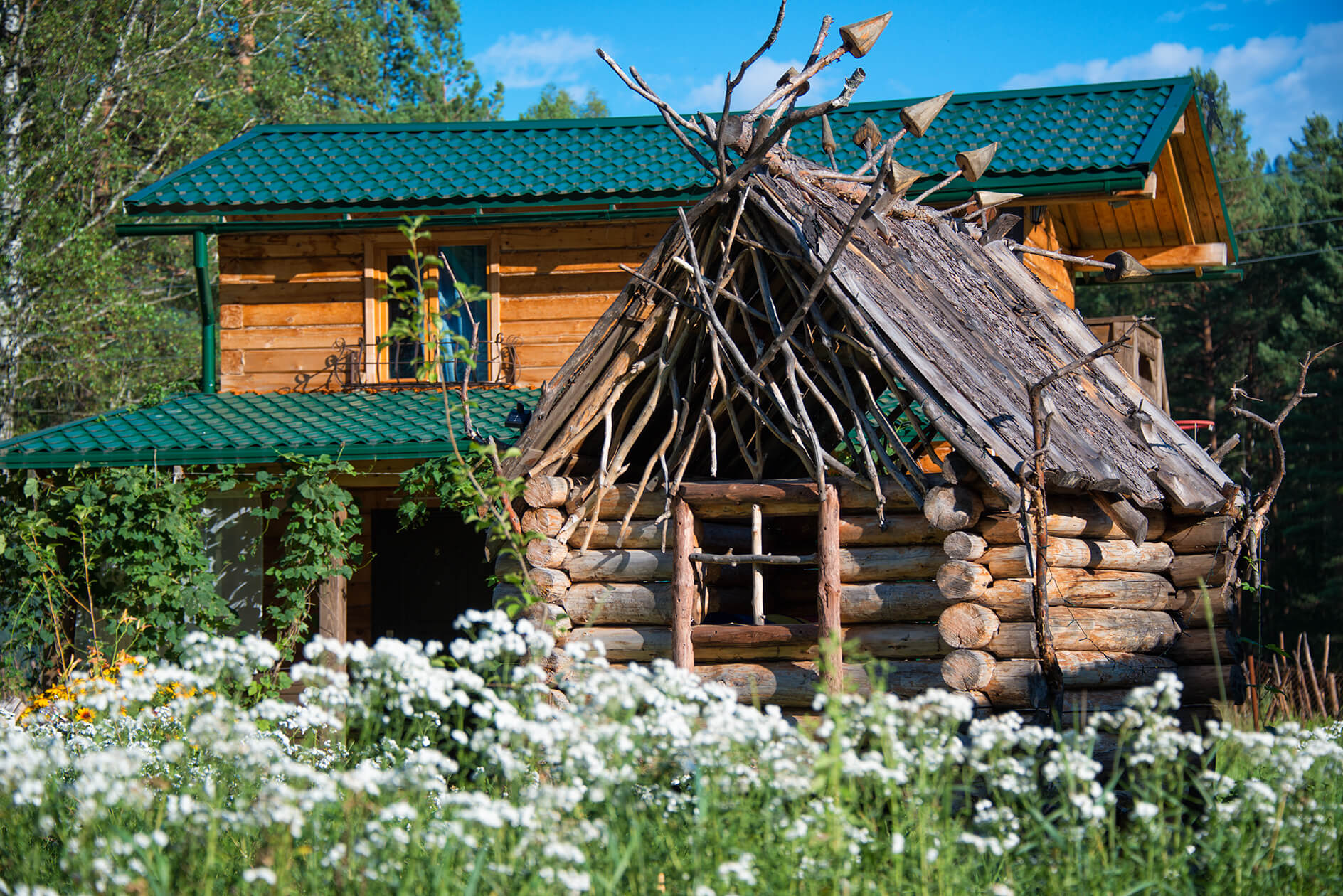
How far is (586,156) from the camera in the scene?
44.3 ft

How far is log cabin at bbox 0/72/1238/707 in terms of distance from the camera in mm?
6477

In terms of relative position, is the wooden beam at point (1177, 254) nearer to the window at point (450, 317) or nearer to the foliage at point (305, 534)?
the window at point (450, 317)

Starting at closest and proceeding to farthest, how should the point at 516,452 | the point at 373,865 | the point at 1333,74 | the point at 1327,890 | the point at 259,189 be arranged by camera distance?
the point at 373,865
the point at 1327,890
the point at 516,452
the point at 259,189
the point at 1333,74

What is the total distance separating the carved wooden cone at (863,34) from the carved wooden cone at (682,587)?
102 inches

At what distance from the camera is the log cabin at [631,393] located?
6477 millimetres

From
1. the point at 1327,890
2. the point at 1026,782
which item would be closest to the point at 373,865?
the point at 1026,782

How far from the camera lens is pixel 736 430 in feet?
22.7

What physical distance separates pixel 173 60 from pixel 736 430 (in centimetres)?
1795

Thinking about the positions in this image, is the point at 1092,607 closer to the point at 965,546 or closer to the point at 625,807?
the point at 965,546

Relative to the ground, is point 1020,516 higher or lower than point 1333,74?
lower

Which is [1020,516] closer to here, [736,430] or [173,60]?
[736,430]

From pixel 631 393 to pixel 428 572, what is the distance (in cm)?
764

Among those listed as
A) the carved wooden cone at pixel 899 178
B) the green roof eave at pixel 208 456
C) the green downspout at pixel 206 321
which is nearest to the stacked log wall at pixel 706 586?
the carved wooden cone at pixel 899 178

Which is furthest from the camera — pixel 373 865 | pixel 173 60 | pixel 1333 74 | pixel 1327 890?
pixel 1333 74
